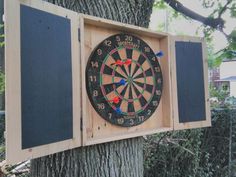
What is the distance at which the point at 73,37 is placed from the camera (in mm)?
1410

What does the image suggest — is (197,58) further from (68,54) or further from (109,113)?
(68,54)

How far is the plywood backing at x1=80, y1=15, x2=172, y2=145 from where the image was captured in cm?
147

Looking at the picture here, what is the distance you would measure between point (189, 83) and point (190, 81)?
0.02 meters

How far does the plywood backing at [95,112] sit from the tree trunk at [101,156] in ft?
0.35

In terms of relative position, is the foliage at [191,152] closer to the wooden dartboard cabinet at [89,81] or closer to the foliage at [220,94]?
the foliage at [220,94]

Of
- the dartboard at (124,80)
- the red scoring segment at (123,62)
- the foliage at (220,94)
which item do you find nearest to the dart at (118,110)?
the dartboard at (124,80)

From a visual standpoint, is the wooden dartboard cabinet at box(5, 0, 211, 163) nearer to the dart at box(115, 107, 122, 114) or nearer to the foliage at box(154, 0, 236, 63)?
the dart at box(115, 107, 122, 114)

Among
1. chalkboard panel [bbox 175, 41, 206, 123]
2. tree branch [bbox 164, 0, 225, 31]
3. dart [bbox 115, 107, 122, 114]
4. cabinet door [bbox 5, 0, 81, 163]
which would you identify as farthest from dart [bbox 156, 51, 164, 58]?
tree branch [bbox 164, 0, 225, 31]

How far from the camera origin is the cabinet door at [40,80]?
1085 mm

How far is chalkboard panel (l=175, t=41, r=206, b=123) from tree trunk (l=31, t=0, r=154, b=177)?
40 cm

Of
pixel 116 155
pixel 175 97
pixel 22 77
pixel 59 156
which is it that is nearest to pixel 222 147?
pixel 175 97

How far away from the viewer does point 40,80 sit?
1.21 meters

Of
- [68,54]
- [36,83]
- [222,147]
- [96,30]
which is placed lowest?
[222,147]

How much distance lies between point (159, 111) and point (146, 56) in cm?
41
